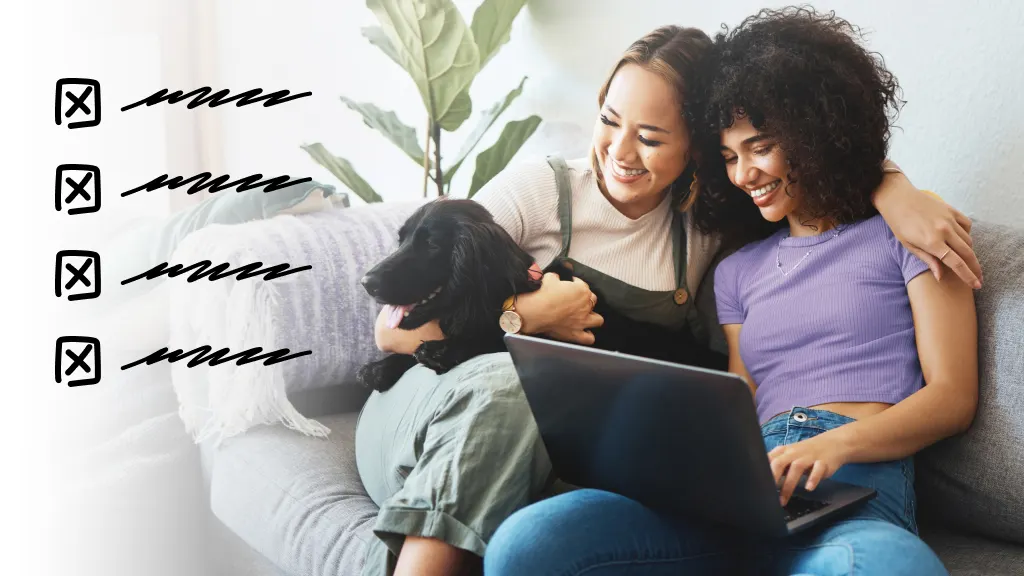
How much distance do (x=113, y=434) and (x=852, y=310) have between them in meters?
1.46

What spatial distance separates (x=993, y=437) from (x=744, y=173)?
488 millimetres

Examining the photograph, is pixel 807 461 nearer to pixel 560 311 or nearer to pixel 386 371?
pixel 560 311

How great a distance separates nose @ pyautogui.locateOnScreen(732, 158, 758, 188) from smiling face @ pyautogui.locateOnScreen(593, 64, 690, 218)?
12cm

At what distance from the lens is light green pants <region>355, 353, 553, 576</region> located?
3.42ft

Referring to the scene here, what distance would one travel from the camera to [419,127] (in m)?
2.59

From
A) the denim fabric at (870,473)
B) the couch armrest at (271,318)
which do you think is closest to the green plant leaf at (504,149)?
the couch armrest at (271,318)

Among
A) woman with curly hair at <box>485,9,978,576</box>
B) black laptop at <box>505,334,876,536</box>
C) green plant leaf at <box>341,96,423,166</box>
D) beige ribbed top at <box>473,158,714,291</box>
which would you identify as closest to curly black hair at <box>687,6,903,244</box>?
woman with curly hair at <box>485,9,978,576</box>

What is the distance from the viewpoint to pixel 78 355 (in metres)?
1.70

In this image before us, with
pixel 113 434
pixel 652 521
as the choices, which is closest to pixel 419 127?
pixel 113 434

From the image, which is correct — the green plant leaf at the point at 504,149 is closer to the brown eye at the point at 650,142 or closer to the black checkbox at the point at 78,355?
the brown eye at the point at 650,142

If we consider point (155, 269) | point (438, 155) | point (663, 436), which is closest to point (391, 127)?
point (438, 155)

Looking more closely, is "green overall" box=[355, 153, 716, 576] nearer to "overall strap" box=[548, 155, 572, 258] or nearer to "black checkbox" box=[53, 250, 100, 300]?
"overall strap" box=[548, 155, 572, 258]

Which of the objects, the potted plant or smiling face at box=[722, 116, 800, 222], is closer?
smiling face at box=[722, 116, 800, 222]

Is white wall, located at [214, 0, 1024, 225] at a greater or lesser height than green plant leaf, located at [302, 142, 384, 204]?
greater
